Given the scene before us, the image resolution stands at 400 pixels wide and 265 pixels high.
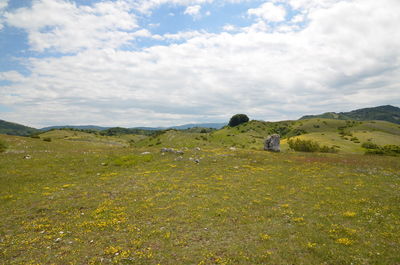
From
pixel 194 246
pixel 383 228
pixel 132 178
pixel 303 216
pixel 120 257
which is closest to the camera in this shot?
pixel 120 257

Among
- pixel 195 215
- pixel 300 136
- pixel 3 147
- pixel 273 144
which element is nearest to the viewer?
pixel 195 215

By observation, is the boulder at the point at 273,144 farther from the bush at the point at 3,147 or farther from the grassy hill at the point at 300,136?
the bush at the point at 3,147

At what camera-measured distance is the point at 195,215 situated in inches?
697

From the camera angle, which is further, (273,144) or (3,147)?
(273,144)

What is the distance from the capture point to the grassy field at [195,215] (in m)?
12.2

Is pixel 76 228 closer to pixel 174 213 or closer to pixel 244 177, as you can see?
pixel 174 213

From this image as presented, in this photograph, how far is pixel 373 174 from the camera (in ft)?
104

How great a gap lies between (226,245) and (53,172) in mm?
30719

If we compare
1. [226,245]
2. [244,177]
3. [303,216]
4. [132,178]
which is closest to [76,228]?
[226,245]

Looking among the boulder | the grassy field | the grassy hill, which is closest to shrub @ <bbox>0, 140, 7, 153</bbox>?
the grassy field

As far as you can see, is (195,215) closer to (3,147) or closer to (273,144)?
(273,144)

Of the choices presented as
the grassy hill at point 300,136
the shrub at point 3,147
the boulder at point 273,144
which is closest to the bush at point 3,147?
the shrub at point 3,147

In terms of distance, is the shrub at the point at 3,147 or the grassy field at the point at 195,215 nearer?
the grassy field at the point at 195,215

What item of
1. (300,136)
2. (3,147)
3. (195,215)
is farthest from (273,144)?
(300,136)
